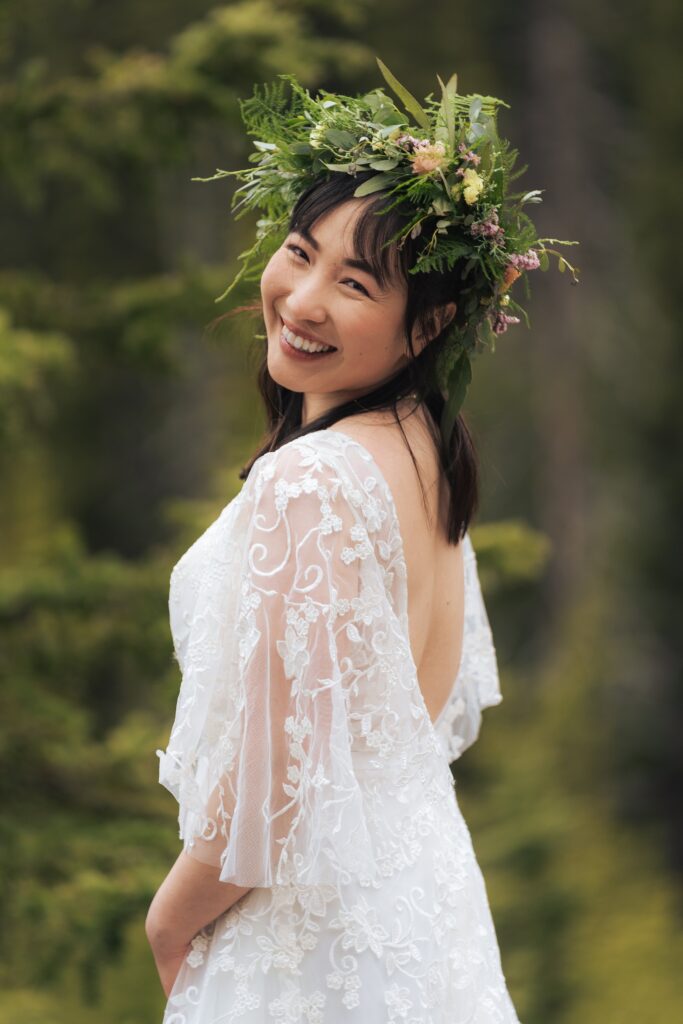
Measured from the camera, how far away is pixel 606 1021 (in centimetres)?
657

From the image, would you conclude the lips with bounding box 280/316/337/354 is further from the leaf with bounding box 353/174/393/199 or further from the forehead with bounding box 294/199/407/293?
the leaf with bounding box 353/174/393/199

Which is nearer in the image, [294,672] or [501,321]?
[294,672]

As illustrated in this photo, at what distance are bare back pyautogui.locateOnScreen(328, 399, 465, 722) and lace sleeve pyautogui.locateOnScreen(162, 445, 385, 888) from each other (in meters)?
0.14

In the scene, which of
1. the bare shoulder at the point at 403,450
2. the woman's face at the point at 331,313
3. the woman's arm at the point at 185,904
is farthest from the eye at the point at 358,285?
the woman's arm at the point at 185,904

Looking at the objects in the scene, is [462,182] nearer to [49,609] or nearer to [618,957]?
[49,609]

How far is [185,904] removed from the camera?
2.05 m

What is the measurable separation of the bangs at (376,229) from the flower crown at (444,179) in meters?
0.02

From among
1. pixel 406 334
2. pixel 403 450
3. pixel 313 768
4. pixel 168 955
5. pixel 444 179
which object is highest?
pixel 444 179

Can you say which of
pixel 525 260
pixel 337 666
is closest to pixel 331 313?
pixel 525 260

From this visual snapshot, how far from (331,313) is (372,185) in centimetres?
22

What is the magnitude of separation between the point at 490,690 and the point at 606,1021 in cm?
441

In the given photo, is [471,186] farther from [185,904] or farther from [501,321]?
[185,904]

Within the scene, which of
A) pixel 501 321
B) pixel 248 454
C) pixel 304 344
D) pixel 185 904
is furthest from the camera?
pixel 248 454

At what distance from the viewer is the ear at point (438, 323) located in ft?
7.14
